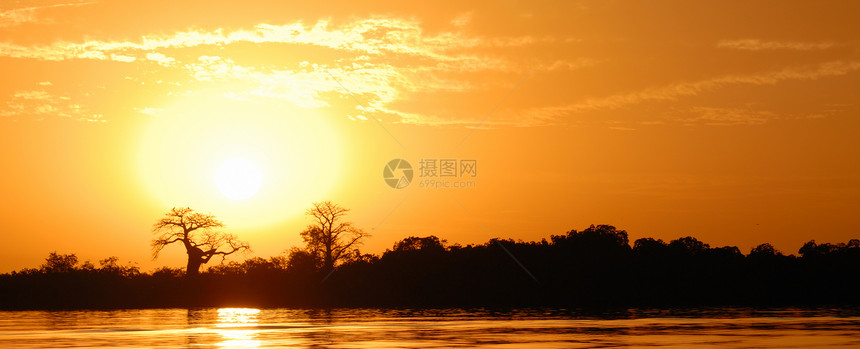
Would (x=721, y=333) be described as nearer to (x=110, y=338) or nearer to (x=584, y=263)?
(x=110, y=338)

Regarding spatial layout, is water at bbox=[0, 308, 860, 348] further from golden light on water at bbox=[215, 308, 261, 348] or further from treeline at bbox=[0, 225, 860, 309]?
treeline at bbox=[0, 225, 860, 309]

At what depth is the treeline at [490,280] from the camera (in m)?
128

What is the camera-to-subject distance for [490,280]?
132 meters

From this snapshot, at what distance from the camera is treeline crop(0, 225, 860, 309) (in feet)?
421

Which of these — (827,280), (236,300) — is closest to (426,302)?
(236,300)

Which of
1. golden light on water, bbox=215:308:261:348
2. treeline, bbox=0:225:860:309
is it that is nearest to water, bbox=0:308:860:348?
golden light on water, bbox=215:308:261:348

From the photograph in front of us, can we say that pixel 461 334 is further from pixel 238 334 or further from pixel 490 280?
pixel 490 280

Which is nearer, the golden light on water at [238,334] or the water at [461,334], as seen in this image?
the water at [461,334]

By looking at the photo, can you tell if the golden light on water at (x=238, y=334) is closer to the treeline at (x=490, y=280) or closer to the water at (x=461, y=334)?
the water at (x=461, y=334)

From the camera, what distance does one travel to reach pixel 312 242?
133875 millimetres

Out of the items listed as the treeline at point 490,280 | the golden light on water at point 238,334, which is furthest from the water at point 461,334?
the treeline at point 490,280

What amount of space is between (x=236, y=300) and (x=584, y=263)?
162ft

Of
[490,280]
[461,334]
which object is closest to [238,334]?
[461,334]

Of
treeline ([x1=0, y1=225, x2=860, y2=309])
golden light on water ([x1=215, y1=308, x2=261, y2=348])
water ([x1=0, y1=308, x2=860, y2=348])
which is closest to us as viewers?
water ([x1=0, y1=308, x2=860, y2=348])
